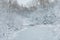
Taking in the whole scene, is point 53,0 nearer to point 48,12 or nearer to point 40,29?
point 48,12

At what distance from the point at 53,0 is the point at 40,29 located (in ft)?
1.24

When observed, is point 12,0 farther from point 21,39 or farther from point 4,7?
point 21,39

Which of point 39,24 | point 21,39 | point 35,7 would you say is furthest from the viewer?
point 35,7

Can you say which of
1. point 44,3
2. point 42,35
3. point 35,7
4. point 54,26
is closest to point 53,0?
point 44,3

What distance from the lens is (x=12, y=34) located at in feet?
4.13

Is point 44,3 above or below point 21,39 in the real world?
above

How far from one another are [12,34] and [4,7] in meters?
0.33

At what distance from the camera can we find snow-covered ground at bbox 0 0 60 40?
126 centimetres

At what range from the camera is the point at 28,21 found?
4.47ft

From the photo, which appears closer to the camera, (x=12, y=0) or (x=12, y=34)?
(x=12, y=34)

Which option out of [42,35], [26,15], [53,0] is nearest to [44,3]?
[53,0]

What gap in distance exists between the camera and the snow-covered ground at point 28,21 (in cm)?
126

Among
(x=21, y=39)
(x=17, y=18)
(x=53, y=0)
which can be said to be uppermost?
(x=53, y=0)

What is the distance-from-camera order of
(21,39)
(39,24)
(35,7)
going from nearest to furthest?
(21,39) → (39,24) → (35,7)
